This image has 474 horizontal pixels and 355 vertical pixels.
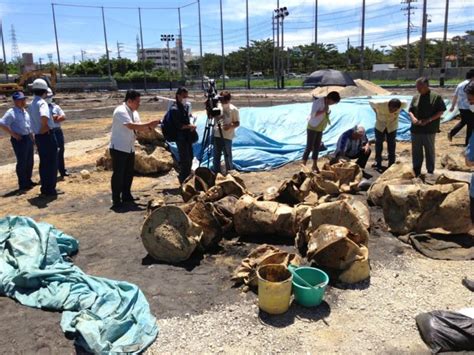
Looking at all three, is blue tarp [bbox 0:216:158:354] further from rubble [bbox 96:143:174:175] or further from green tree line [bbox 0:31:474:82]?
green tree line [bbox 0:31:474:82]

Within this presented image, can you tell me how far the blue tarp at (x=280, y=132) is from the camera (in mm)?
8438

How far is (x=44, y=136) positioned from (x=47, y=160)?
0.36 m

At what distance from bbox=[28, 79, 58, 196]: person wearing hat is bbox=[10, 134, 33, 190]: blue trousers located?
547mm

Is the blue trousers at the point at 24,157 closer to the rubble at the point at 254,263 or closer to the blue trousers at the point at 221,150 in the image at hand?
the blue trousers at the point at 221,150

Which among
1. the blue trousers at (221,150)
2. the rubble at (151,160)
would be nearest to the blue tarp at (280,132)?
the rubble at (151,160)

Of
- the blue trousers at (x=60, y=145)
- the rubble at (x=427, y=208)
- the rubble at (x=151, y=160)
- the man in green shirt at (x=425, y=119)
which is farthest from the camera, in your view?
the rubble at (x=151, y=160)

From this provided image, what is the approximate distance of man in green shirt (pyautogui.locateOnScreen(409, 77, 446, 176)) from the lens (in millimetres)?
6043

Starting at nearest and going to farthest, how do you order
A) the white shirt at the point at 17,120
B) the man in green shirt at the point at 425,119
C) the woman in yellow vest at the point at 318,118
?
the man in green shirt at the point at 425,119 → the white shirt at the point at 17,120 → the woman in yellow vest at the point at 318,118

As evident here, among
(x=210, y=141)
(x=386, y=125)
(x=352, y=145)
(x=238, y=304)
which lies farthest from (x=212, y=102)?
(x=238, y=304)

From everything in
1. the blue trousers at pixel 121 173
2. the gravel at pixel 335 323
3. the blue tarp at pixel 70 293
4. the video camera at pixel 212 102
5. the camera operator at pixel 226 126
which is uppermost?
the video camera at pixel 212 102

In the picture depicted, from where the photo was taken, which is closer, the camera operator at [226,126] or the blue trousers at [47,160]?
the blue trousers at [47,160]

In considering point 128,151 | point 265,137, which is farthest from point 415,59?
point 128,151

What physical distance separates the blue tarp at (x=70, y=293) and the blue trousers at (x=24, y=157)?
2801mm

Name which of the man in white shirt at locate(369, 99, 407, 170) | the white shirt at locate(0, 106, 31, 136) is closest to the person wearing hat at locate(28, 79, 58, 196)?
the white shirt at locate(0, 106, 31, 136)
